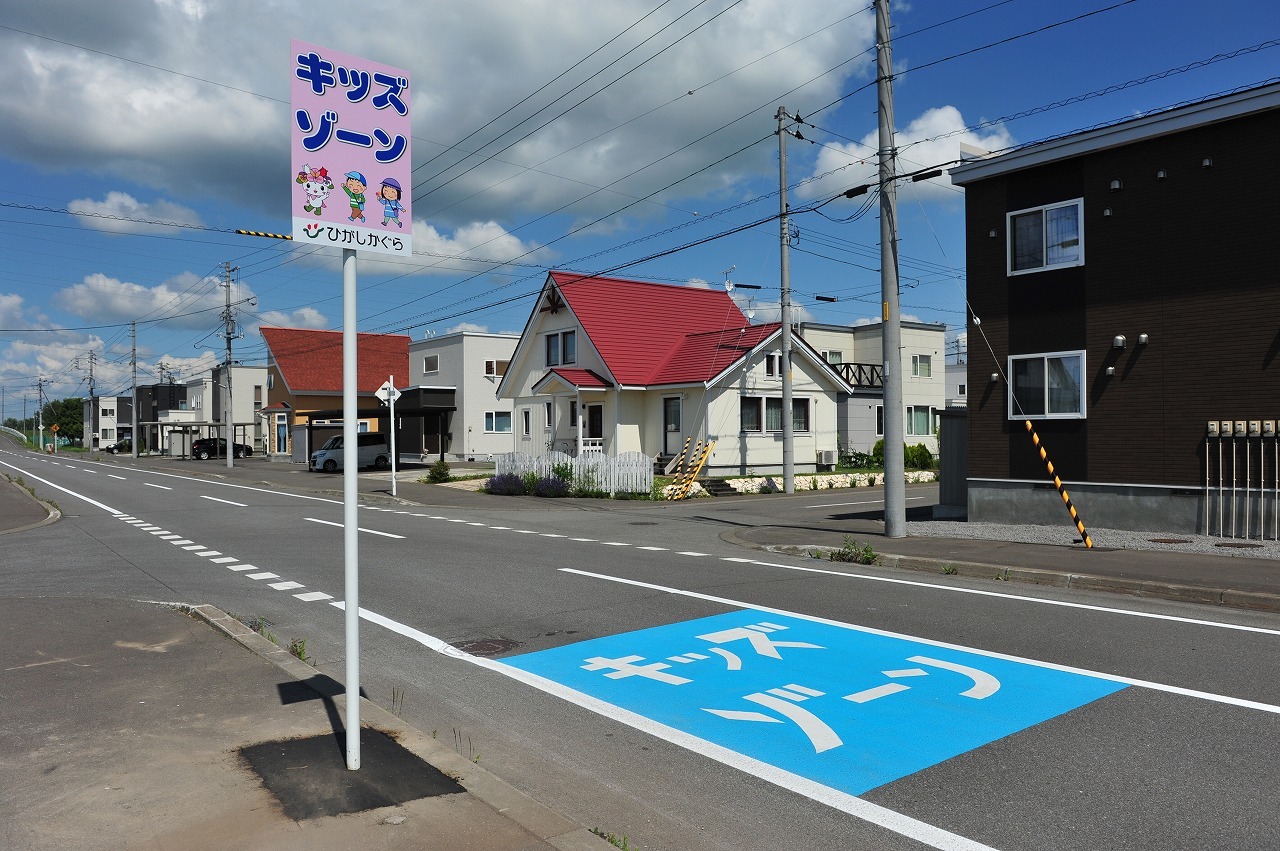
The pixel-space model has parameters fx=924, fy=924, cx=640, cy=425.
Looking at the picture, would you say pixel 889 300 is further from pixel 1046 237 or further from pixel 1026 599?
pixel 1026 599

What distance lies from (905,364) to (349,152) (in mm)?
43757

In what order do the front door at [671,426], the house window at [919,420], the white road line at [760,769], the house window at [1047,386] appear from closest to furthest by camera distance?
the white road line at [760,769] → the house window at [1047,386] → the front door at [671,426] → the house window at [919,420]

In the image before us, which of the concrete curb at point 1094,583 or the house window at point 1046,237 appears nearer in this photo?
the concrete curb at point 1094,583

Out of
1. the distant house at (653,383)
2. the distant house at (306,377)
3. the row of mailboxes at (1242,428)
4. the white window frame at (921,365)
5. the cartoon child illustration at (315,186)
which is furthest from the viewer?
the distant house at (306,377)

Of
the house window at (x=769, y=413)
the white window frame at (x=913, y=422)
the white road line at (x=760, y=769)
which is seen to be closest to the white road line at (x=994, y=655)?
the white road line at (x=760, y=769)

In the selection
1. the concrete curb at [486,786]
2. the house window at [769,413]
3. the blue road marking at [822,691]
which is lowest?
the blue road marking at [822,691]

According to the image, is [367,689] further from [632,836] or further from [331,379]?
[331,379]

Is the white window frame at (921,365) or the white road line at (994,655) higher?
the white window frame at (921,365)

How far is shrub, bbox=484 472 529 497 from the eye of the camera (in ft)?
96.3

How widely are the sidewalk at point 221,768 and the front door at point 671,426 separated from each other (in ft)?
87.5

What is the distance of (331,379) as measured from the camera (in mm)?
61719

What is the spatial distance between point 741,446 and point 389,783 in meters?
29.2

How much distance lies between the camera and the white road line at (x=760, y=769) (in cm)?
418

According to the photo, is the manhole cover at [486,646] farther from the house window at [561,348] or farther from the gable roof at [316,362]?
the gable roof at [316,362]
